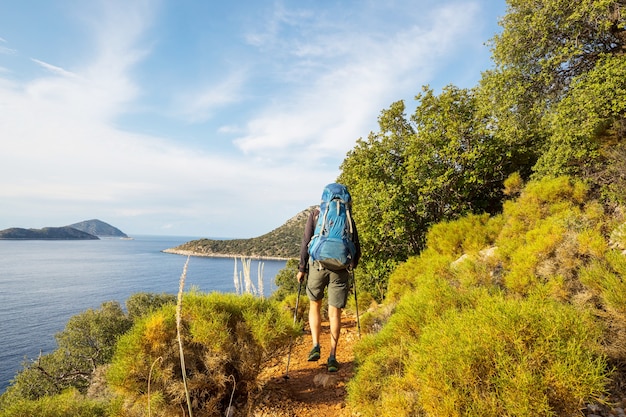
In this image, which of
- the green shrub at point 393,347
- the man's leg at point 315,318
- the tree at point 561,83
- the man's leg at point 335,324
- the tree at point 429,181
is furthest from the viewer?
the tree at point 429,181

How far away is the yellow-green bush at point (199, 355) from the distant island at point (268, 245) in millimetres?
73393

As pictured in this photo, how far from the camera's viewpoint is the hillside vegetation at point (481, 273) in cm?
227

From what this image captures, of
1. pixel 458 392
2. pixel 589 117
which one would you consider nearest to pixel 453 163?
Result: pixel 589 117

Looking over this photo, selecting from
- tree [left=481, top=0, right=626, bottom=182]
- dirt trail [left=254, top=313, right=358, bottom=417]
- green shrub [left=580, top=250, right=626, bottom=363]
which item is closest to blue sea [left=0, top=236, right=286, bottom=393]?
dirt trail [left=254, top=313, right=358, bottom=417]

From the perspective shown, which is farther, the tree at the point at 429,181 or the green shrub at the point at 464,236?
the tree at the point at 429,181

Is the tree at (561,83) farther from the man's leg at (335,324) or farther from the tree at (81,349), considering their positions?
the tree at (81,349)

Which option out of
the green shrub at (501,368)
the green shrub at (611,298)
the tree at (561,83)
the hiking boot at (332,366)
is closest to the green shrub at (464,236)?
the tree at (561,83)

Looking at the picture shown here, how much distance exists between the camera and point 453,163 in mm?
9547

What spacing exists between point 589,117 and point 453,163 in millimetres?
3327

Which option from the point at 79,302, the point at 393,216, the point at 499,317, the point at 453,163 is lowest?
the point at 79,302

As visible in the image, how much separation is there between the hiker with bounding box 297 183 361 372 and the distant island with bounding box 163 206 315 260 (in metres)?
72.9

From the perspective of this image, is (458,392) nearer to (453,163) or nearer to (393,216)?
(393,216)

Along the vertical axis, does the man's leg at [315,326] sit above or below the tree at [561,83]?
below

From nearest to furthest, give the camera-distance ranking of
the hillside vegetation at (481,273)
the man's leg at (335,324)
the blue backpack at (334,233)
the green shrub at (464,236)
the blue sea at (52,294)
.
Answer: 1. the hillside vegetation at (481,273)
2. the blue backpack at (334,233)
3. the man's leg at (335,324)
4. the green shrub at (464,236)
5. the blue sea at (52,294)
